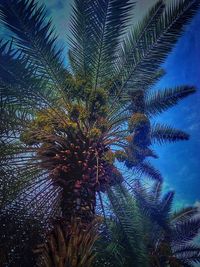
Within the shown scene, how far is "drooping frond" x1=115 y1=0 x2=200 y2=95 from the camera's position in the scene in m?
7.88

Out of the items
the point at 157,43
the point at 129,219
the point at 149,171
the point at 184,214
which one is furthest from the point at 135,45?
the point at 184,214

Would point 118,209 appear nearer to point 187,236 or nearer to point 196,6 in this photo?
point 196,6

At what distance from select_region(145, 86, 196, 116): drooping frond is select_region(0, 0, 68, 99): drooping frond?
3409mm

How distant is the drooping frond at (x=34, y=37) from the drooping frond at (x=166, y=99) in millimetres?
3409

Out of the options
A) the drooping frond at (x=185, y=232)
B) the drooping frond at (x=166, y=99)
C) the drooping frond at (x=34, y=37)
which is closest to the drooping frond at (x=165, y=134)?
the drooping frond at (x=166, y=99)

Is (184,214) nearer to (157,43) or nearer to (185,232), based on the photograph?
(185,232)

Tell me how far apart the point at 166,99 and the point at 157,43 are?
9.47ft

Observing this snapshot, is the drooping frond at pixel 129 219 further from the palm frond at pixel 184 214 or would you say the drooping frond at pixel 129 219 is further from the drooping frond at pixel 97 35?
the palm frond at pixel 184 214

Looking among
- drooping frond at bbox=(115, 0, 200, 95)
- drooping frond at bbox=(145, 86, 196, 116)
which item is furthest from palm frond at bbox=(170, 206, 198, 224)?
drooping frond at bbox=(115, 0, 200, 95)

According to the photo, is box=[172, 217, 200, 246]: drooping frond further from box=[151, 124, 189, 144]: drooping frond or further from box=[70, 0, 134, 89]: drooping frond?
box=[70, 0, 134, 89]: drooping frond

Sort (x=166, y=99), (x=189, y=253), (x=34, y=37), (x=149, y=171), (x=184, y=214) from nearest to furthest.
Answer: (x=34, y=37), (x=166, y=99), (x=149, y=171), (x=189, y=253), (x=184, y=214)

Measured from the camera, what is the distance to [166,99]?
11.0 metres

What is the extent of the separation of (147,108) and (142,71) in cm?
220

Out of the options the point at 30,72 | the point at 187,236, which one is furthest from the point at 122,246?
the point at 187,236
